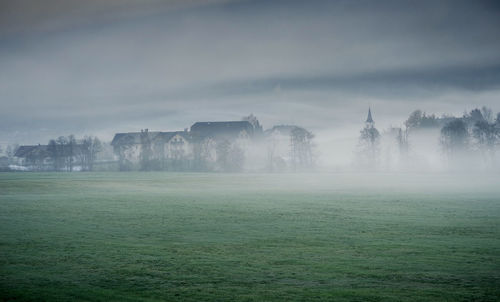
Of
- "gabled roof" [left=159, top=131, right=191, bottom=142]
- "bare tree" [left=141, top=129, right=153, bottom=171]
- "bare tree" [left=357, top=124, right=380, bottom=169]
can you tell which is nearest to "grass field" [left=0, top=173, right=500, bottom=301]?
"bare tree" [left=141, top=129, right=153, bottom=171]

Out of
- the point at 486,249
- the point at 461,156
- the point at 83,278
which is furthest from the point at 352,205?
the point at 461,156

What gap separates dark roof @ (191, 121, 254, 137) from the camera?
15225 centimetres

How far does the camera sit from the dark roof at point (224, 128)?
152250 mm

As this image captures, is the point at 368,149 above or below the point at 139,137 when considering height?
below

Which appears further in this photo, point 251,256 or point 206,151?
point 206,151

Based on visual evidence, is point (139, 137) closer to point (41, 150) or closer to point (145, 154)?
point (41, 150)

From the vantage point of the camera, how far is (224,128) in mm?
154250

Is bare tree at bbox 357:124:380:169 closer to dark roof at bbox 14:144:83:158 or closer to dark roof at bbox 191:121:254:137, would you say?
dark roof at bbox 191:121:254:137

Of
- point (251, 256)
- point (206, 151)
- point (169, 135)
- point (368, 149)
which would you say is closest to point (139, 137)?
point (169, 135)

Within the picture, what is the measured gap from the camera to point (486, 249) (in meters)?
16.4

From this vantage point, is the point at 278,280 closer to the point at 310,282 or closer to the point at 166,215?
the point at 310,282

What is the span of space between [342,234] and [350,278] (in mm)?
7864

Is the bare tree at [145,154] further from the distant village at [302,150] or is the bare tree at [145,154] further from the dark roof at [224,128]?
the dark roof at [224,128]

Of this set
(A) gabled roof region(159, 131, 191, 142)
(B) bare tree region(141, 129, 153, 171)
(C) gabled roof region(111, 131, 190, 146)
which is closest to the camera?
(B) bare tree region(141, 129, 153, 171)
